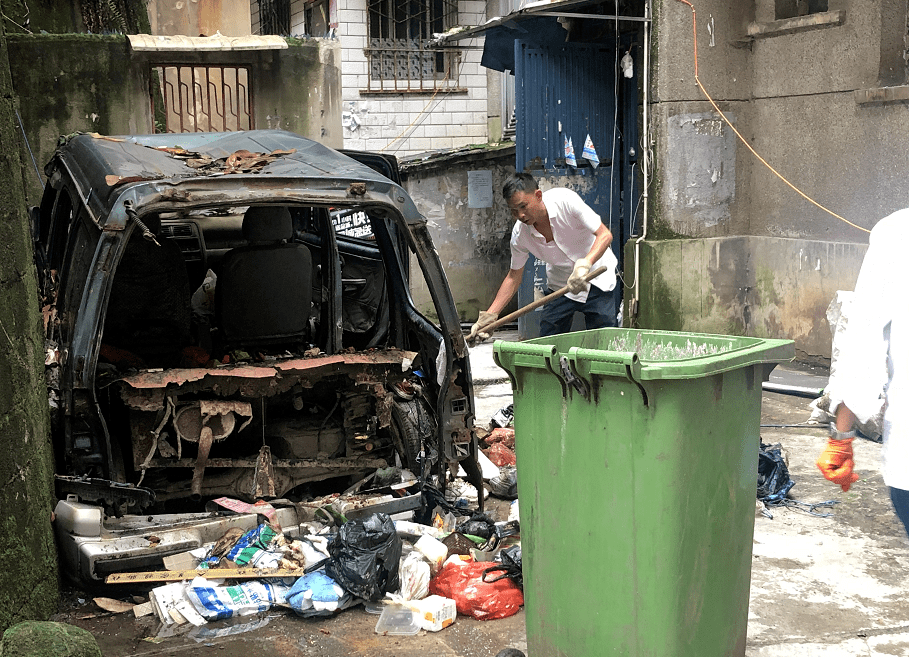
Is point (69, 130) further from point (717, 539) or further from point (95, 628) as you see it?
point (717, 539)

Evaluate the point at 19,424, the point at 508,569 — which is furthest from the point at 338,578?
the point at 19,424

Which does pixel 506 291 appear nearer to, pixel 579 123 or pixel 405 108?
pixel 579 123

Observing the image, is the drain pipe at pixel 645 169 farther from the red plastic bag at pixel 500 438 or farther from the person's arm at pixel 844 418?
the person's arm at pixel 844 418

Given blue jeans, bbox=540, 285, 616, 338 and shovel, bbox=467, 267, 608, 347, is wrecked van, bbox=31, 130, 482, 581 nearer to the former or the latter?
shovel, bbox=467, 267, 608, 347

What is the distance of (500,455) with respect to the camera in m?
5.68

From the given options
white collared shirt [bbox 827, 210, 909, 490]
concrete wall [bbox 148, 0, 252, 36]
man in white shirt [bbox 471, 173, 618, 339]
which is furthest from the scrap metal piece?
concrete wall [bbox 148, 0, 252, 36]

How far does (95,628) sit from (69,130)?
29.4ft

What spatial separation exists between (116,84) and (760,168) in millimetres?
7409

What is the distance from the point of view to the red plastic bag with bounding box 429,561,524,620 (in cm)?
372

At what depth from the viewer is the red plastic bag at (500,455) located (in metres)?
5.64

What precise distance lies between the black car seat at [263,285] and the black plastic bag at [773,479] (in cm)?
257

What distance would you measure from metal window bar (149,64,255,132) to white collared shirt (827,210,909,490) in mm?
9953

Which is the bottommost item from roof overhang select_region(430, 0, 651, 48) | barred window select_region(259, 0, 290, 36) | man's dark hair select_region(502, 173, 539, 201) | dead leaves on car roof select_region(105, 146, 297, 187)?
man's dark hair select_region(502, 173, 539, 201)

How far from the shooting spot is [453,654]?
3424mm
